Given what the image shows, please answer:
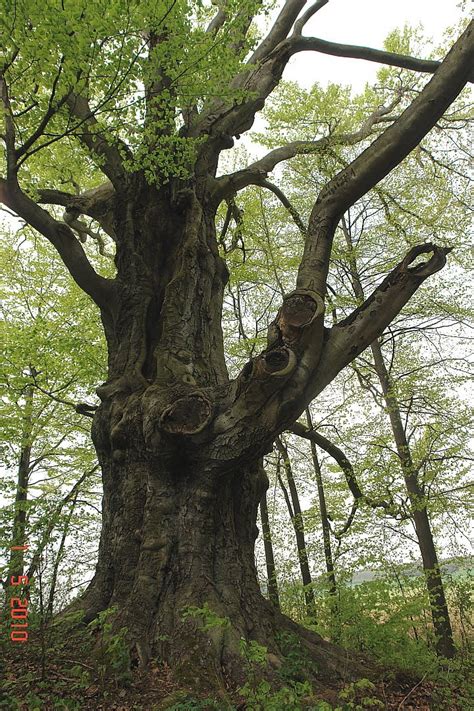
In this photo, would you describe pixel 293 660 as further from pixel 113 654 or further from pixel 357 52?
pixel 357 52

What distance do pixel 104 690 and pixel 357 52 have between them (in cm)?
774

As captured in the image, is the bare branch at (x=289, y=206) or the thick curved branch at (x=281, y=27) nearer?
the bare branch at (x=289, y=206)

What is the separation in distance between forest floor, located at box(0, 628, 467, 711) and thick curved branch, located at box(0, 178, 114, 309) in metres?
3.22

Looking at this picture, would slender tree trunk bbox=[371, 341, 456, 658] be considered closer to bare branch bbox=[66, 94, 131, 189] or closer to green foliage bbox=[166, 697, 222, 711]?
green foliage bbox=[166, 697, 222, 711]

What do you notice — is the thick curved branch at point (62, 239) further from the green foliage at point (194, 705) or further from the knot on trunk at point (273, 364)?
the green foliage at point (194, 705)

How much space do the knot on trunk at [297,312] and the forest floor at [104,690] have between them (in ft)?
7.19

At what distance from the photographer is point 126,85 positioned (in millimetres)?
3828

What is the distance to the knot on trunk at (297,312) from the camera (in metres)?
3.37

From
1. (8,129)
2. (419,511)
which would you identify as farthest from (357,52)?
(419,511)

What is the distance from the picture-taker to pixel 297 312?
3.41m

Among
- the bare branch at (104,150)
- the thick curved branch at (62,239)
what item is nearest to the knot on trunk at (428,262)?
the thick curved branch at (62,239)

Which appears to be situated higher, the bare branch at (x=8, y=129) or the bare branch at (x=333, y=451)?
the bare branch at (x=8, y=129)

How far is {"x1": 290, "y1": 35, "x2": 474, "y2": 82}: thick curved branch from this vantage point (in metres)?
5.78

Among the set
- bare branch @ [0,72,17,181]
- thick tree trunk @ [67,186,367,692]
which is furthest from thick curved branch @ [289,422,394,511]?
bare branch @ [0,72,17,181]
